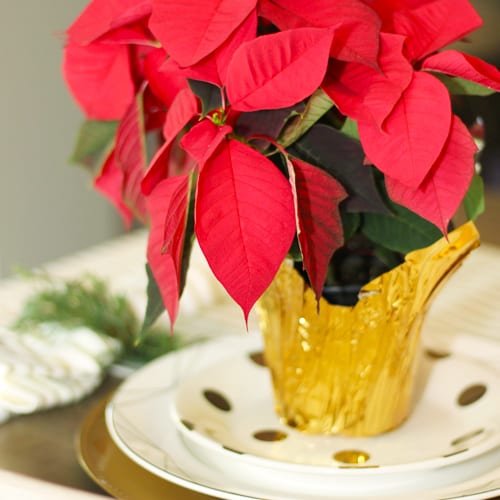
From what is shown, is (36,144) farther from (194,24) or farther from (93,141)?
(194,24)

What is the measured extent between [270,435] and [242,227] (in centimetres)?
18

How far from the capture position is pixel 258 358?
0.58 m

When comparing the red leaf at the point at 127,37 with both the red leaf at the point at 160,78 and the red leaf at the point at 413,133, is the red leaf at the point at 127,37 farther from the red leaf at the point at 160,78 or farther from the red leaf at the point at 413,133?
the red leaf at the point at 413,133

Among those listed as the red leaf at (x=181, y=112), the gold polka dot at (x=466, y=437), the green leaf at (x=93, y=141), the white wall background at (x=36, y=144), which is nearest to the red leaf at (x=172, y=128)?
the red leaf at (x=181, y=112)

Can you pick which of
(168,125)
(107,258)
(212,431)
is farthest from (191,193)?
(107,258)

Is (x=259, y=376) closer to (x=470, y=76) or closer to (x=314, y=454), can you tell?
(x=314, y=454)

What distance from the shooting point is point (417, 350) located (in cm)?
47

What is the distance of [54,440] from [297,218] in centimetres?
26

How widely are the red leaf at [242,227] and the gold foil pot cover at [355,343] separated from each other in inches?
3.6

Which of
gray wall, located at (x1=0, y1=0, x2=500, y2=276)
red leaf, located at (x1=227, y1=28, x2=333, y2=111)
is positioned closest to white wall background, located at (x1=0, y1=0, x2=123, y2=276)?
gray wall, located at (x1=0, y1=0, x2=500, y2=276)

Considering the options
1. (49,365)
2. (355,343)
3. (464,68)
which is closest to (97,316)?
(49,365)

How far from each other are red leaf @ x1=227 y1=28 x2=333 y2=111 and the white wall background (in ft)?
5.24

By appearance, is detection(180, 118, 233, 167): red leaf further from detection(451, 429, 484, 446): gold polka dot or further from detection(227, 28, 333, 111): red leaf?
detection(451, 429, 484, 446): gold polka dot

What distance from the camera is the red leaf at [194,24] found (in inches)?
13.0
